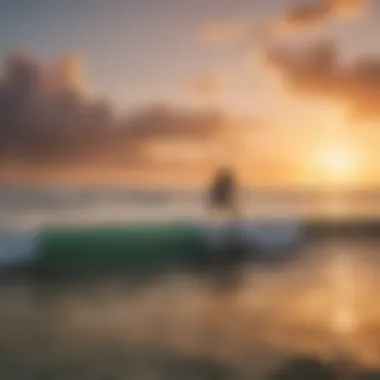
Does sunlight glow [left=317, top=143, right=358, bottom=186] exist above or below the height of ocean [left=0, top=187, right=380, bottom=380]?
above

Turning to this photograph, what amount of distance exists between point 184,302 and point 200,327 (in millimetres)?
58

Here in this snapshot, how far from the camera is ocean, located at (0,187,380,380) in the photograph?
1.37 metres

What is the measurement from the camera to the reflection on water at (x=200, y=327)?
1.37 metres

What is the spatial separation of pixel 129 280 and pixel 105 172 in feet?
0.72

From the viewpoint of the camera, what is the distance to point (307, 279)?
1411mm

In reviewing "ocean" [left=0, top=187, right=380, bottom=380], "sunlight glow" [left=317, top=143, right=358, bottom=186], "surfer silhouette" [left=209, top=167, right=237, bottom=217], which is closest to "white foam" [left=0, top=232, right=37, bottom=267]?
"ocean" [left=0, top=187, right=380, bottom=380]

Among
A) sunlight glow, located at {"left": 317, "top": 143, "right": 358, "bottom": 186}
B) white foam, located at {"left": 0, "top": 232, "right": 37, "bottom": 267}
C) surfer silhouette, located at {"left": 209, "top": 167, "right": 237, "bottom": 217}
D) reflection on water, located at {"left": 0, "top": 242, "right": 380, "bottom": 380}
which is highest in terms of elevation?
sunlight glow, located at {"left": 317, "top": 143, "right": 358, "bottom": 186}

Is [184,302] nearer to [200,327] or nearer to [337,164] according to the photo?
[200,327]

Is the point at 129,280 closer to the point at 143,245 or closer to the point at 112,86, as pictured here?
the point at 143,245

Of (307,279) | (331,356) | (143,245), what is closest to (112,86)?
(143,245)

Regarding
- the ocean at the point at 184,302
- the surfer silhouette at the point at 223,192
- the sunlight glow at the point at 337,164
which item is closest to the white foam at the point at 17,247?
the ocean at the point at 184,302

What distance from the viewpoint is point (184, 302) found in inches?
54.9

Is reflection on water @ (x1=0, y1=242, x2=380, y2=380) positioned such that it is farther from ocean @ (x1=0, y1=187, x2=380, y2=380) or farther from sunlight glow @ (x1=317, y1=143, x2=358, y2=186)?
sunlight glow @ (x1=317, y1=143, x2=358, y2=186)

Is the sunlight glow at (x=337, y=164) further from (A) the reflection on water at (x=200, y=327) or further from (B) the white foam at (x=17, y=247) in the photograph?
(B) the white foam at (x=17, y=247)
